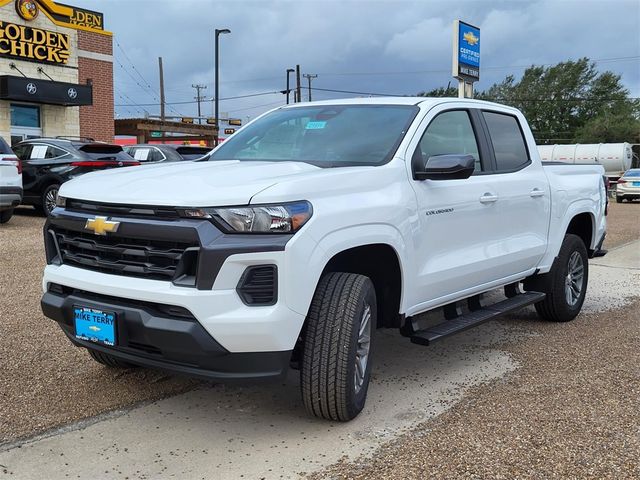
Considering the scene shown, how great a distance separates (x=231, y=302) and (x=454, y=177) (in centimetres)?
169

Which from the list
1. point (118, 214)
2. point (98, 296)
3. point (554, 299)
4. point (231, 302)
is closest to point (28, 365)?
point (98, 296)

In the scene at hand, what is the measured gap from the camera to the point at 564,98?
269ft

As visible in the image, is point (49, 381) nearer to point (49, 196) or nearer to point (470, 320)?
point (470, 320)

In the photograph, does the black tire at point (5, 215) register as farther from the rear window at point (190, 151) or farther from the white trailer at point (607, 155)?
the white trailer at point (607, 155)

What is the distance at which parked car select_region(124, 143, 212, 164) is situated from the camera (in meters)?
14.1

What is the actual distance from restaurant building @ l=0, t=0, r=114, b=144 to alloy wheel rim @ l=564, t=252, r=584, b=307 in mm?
18315

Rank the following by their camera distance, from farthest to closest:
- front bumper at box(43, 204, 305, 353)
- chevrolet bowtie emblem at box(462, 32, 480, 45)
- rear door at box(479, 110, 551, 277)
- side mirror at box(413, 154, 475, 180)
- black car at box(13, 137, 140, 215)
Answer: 1. chevrolet bowtie emblem at box(462, 32, 480, 45)
2. black car at box(13, 137, 140, 215)
3. rear door at box(479, 110, 551, 277)
4. side mirror at box(413, 154, 475, 180)
5. front bumper at box(43, 204, 305, 353)

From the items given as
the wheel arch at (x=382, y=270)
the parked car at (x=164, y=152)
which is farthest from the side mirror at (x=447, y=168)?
the parked car at (x=164, y=152)

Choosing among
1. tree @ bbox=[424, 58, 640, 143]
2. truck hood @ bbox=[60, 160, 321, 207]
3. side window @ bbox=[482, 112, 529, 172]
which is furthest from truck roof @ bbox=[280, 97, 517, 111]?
tree @ bbox=[424, 58, 640, 143]

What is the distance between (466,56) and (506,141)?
16.4 meters

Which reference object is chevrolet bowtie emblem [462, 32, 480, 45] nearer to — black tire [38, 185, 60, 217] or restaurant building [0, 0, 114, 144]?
restaurant building [0, 0, 114, 144]

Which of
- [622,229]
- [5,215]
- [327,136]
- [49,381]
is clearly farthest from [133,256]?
[622,229]

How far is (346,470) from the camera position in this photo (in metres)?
3.20

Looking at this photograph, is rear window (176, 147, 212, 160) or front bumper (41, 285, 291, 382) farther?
rear window (176, 147, 212, 160)
